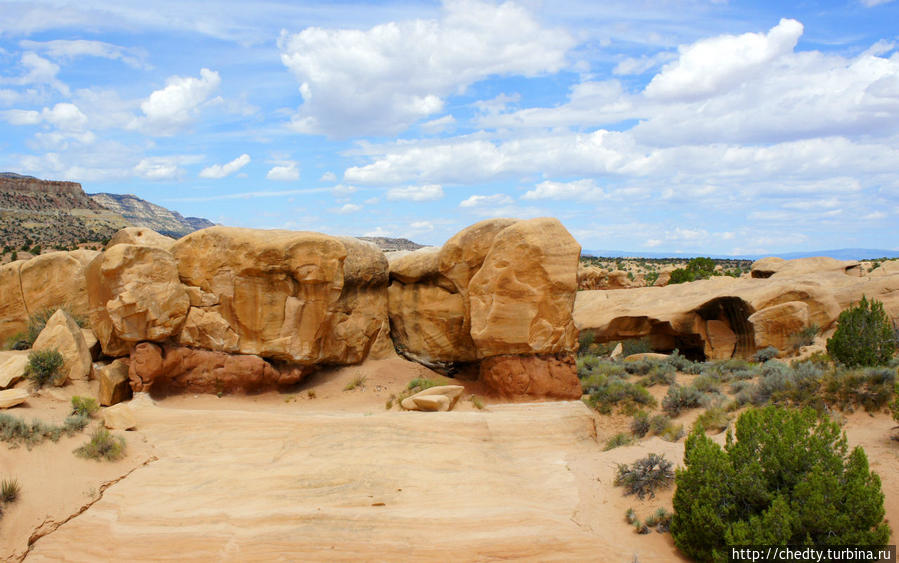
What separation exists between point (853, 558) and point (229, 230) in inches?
535

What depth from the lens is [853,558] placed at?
5918 mm

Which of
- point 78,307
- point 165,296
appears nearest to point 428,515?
point 165,296

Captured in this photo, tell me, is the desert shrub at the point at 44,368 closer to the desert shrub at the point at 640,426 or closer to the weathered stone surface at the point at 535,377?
the weathered stone surface at the point at 535,377

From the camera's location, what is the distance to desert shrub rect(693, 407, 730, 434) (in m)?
11.0

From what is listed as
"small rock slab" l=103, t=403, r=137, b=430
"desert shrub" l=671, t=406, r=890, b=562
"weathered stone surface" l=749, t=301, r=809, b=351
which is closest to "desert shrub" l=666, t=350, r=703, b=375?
"weathered stone surface" l=749, t=301, r=809, b=351

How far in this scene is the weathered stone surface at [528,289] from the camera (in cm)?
1420

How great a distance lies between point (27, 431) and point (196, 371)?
181 inches

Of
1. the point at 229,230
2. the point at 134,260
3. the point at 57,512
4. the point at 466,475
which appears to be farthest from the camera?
the point at 229,230

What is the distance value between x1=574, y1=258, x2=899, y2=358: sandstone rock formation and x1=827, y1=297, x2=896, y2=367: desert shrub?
197 inches

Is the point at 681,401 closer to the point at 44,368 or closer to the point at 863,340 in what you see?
the point at 863,340

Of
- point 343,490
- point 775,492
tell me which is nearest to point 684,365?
point 775,492

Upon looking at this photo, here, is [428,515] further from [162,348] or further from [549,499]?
[162,348]

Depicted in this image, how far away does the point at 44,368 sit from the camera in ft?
43.2

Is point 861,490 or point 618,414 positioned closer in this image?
point 861,490
